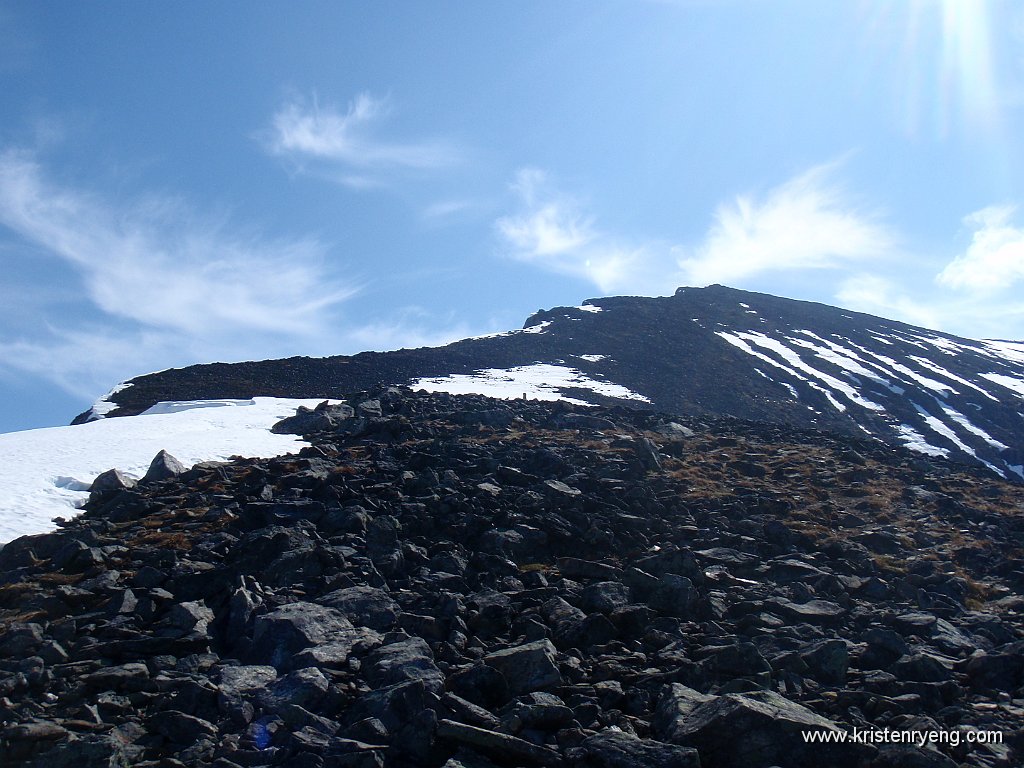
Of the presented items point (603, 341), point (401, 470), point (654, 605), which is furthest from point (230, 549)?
point (603, 341)

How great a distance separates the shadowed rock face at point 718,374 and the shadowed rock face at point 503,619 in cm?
1145

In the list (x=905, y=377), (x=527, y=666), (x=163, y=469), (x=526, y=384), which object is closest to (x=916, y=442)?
(x=905, y=377)

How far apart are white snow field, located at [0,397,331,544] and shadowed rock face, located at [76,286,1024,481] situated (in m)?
3.20

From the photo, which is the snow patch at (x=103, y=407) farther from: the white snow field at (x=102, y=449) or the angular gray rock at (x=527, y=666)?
the angular gray rock at (x=527, y=666)

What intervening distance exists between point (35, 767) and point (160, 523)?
7991 millimetres

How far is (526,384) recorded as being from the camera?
1886 inches

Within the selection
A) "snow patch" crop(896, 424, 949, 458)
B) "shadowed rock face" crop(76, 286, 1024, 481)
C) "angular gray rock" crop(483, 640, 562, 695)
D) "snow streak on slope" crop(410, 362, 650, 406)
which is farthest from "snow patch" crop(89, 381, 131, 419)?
"snow patch" crop(896, 424, 949, 458)

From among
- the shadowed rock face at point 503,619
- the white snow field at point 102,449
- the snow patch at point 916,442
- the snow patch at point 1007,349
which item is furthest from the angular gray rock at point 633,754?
the snow patch at point 1007,349

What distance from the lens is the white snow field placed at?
1700 cm

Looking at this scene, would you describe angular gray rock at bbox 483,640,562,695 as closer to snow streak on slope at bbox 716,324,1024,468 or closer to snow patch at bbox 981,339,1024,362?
snow streak on slope at bbox 716,324,1024,468

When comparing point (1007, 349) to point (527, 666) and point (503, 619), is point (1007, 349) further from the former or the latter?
point (527, 666)

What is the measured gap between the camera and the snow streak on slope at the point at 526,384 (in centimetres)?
4303

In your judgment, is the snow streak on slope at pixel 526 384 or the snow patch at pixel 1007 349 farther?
the snow patch at pixel 1007 349

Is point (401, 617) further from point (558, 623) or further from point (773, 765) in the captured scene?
point (773, 765)
